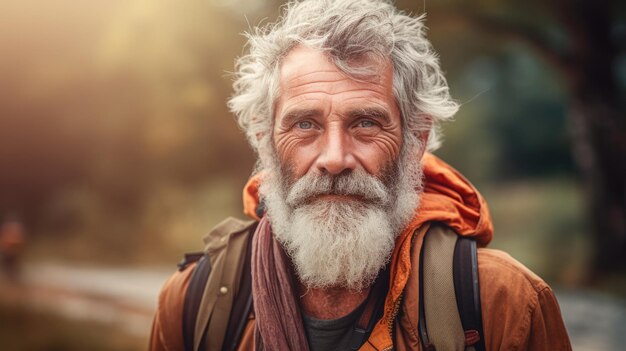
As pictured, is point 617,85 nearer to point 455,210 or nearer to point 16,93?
point 455,210

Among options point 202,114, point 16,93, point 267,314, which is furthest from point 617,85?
point 16,93

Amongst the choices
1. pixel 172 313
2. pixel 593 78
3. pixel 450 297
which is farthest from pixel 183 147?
pixel 450 297

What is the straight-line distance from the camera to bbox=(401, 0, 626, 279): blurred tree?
7316 millimetres

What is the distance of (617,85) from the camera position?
751 centimetres

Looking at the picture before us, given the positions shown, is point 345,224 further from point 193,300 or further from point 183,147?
point 183,147

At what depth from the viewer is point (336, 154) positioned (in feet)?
6.30

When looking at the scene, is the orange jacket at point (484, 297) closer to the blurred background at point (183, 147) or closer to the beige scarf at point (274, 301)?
the beige scarf at point (274, 301)

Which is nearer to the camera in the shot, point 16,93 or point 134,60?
point 134,60

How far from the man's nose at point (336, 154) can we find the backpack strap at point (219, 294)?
0.47 meters

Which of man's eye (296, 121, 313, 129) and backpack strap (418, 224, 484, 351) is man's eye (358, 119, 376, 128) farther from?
backpack strap (418, 224, 484, 351)

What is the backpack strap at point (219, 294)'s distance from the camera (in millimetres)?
2018

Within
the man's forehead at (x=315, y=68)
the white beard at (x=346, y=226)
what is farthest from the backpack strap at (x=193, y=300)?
the man's forehead at (x=315, y=68)

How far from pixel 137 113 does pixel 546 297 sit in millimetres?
8347

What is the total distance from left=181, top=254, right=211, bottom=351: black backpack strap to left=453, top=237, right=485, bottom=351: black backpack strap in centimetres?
88
